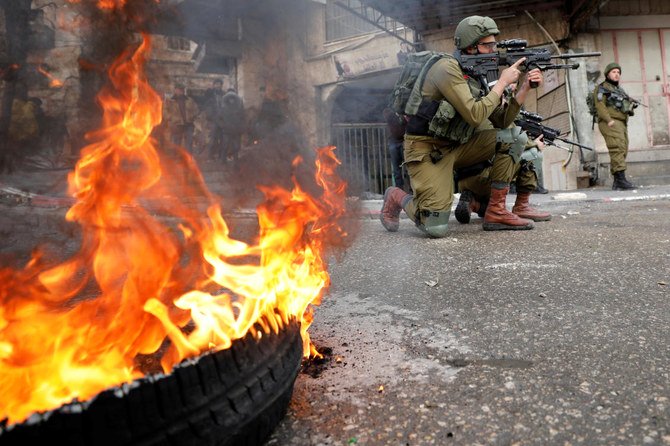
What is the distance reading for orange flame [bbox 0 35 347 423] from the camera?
1.07 m

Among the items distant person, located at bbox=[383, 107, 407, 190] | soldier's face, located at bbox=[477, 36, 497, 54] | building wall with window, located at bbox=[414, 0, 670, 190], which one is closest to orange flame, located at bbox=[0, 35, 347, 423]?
soldier's face, located at bbox=[477, 36, 497, 54]

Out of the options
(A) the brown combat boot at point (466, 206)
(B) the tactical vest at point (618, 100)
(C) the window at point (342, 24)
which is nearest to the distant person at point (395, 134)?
(A) the brown combat boot at point (466, 206)

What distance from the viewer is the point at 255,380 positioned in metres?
1.02

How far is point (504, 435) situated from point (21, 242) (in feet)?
12.6

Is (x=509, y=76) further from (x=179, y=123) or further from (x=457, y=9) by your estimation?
(x=457, y=9)

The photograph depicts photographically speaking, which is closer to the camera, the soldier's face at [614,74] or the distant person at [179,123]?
the distant person at [179,123]

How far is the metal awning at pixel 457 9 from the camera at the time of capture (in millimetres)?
9625

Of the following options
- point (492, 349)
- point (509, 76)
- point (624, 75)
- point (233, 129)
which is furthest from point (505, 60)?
point (624, 75)

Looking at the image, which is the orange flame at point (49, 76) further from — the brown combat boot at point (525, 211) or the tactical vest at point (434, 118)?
the brown combat boot at point (525, 211)

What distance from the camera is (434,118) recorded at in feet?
11.6

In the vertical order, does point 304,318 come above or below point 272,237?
below

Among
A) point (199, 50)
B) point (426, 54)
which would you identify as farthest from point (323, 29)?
point (426, 54)

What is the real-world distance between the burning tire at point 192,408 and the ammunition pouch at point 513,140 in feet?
10.8

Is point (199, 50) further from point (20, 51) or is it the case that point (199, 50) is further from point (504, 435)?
point (504, 435)
